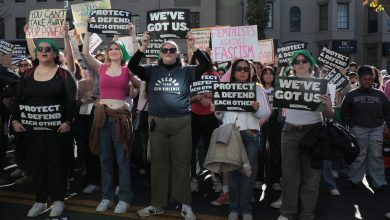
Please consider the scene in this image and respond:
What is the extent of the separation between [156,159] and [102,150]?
798 millimetres

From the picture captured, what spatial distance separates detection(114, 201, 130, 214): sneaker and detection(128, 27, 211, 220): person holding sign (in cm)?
24

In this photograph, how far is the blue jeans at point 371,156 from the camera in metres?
7.01

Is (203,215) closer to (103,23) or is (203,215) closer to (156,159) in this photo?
(156,159)

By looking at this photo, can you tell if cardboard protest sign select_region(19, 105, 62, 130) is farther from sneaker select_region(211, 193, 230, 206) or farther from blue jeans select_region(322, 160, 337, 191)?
blue jeans select_region(322, 160, 337, 191)

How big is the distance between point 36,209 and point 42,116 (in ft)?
3.91

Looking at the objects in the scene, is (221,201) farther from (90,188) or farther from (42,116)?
(42,116)

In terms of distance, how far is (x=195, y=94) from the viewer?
6570 mm

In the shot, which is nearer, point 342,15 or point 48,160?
point 48,160

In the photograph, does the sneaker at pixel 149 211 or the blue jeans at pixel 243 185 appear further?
the sneaker at pixel 149 211

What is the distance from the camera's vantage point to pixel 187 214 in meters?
5.35

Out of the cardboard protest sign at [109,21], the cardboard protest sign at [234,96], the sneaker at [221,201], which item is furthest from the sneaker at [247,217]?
the cardboard protest sign at [109,21]

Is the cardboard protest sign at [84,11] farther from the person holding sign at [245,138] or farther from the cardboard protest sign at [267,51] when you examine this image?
the cardboard protest sign at [267,51]

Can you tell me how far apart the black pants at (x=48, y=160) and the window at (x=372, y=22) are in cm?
3475

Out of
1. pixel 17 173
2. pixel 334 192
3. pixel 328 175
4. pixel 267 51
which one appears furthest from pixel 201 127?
pixel 267 51
